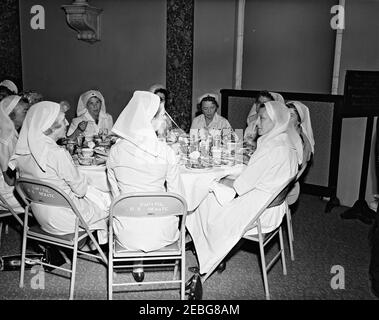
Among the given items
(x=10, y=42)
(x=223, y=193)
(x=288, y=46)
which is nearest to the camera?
(x=223, y=193)

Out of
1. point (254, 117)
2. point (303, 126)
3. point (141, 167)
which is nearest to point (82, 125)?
point (254, 117)

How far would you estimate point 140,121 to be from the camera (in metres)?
2.62

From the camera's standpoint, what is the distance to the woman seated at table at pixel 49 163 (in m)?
2.69

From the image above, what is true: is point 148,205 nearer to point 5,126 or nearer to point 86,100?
point 5,126

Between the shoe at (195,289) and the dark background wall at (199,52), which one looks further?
the dark background wall at (199,52)

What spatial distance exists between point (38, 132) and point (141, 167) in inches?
26.7

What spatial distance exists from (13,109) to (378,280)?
2.87 metres

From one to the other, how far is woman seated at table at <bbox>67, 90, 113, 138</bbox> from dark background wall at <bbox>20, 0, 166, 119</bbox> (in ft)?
4.79

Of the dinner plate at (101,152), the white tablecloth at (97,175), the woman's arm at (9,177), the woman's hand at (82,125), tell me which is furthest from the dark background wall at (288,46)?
the woman's arm at (9,177)

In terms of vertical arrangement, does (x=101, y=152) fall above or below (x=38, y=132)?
below

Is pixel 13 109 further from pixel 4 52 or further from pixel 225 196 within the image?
pixel 4 52

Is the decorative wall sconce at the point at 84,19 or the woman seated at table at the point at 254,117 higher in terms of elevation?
the decorative wall sconce at the point at 84,19

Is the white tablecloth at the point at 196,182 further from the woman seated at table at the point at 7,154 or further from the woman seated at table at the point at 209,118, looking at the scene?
the woman seated at table at the point at 209,118

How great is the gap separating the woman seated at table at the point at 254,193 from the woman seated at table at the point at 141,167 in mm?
398
